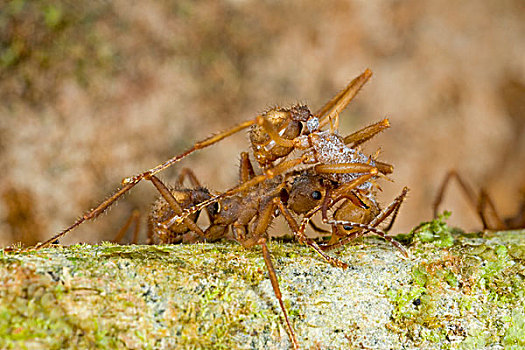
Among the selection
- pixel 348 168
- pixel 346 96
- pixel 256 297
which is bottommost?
pixel 256 297

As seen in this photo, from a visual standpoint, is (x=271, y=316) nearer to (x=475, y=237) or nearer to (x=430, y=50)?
(x=475, y=237)

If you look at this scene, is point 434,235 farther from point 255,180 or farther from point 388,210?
point 255,180

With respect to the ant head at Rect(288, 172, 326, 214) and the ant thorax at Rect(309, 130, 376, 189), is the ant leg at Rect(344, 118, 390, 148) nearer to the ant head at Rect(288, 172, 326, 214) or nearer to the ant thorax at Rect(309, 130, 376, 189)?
the ant thorax at Rect(309, 130, 376, 189)

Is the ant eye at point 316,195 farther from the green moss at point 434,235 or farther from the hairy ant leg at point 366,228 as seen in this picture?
the green moss at point 434,235

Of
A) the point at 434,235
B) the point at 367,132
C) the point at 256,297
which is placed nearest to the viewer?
the point at 256,297

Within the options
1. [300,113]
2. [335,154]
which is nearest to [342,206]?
[335,154]


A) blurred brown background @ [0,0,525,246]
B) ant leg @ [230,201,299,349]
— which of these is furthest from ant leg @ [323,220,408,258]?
blurred brown background @ [0,0,525,246]

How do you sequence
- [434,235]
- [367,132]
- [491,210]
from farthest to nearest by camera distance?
[491,210] < [367,132] < [434,235]

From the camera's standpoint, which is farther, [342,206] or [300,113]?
[300,113]
